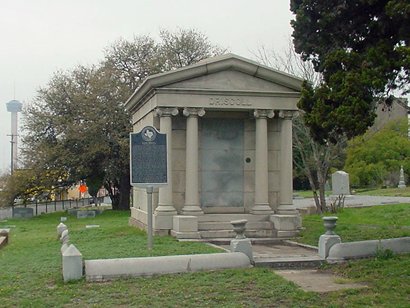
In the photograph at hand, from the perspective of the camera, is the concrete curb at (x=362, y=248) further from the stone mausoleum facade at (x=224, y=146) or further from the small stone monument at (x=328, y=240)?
the stone mausoleum facade at (x=224, y=146)

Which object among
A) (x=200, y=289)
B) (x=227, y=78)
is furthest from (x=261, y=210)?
(x=200, y=289)

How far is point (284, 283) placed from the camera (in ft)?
30.3

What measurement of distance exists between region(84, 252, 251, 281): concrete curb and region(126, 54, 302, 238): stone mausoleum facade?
498 cm

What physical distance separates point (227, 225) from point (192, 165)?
77.7 inches

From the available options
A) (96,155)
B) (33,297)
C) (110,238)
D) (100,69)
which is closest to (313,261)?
(33,297)

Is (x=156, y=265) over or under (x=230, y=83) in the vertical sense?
under

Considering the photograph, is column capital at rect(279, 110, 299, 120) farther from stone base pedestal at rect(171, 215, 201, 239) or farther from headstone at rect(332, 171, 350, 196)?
headstone at rect(332, 171, 350, 196)

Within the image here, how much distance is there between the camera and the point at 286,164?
17203mm

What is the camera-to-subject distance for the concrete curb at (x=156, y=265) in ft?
32.0

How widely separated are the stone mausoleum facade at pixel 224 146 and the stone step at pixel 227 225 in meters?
0.03

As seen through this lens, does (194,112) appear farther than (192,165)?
Yes

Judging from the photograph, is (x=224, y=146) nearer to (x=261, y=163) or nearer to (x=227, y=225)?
(x=261, y=163)

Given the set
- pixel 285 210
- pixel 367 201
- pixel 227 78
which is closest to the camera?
pixel 227 78

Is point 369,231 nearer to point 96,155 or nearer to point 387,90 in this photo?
point 387,90
